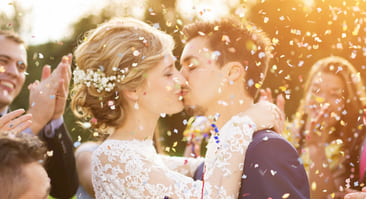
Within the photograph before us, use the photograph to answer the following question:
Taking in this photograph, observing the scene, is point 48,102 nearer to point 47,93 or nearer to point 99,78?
point 47,93

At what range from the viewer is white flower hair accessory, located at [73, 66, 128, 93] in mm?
4059

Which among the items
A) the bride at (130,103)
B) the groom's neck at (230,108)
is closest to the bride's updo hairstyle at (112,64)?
the bride at (130,103)

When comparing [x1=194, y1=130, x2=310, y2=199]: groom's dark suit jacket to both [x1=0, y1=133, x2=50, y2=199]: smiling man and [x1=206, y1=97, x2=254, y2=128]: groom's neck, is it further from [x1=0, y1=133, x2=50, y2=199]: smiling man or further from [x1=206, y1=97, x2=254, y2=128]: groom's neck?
[x1=0, y1=133, x2=50, y2=199]: smiling man

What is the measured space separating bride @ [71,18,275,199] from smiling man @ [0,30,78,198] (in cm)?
15

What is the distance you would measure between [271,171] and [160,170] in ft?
2.67

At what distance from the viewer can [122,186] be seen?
394 cm

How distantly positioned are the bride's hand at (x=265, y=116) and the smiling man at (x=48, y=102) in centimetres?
147

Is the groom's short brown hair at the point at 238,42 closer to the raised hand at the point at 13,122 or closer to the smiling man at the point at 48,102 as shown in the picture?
the smiling man at the point at 48,102

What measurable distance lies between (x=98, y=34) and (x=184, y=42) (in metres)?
0.69

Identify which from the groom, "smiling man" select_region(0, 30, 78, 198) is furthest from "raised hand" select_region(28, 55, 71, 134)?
the groom

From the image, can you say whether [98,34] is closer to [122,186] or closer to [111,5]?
[111,5]

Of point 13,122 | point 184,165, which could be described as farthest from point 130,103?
point 13,122

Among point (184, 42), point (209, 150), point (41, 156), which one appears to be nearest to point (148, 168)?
point (209, 150)

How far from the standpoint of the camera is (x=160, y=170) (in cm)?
394
